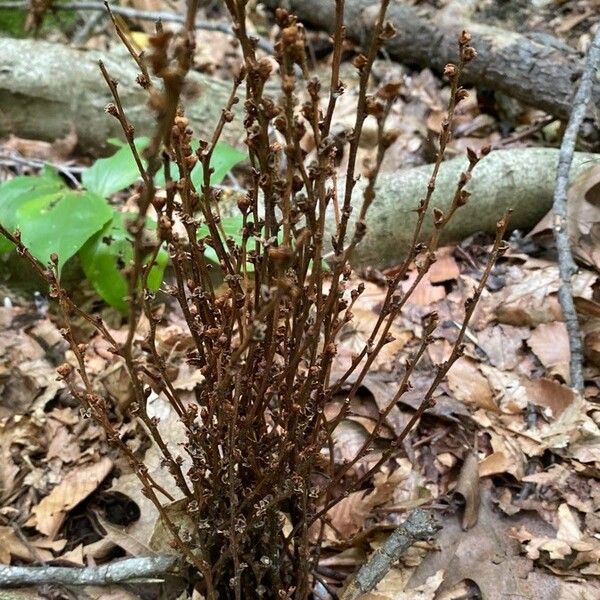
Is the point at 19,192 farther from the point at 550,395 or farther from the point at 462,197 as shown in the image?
the point at 550,395

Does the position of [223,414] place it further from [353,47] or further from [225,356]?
[353,47]

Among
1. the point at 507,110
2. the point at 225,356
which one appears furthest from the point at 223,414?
the point at 507,110

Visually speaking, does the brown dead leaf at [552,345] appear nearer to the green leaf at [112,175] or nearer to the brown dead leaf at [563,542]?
the brown dead leaf at [563,542]

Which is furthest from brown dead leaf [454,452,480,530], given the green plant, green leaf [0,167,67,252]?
green leaf [0,167,67,252]

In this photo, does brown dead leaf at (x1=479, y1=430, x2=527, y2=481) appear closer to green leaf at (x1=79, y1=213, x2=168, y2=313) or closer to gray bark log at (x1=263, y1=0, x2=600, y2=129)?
green leaf at (x1=79, y1=213, x2=168, y2=313)

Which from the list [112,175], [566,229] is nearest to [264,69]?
[566,229]

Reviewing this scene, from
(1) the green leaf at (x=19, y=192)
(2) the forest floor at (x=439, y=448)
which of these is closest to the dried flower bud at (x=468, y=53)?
(2) the forest floor at (x=439, y=448)
